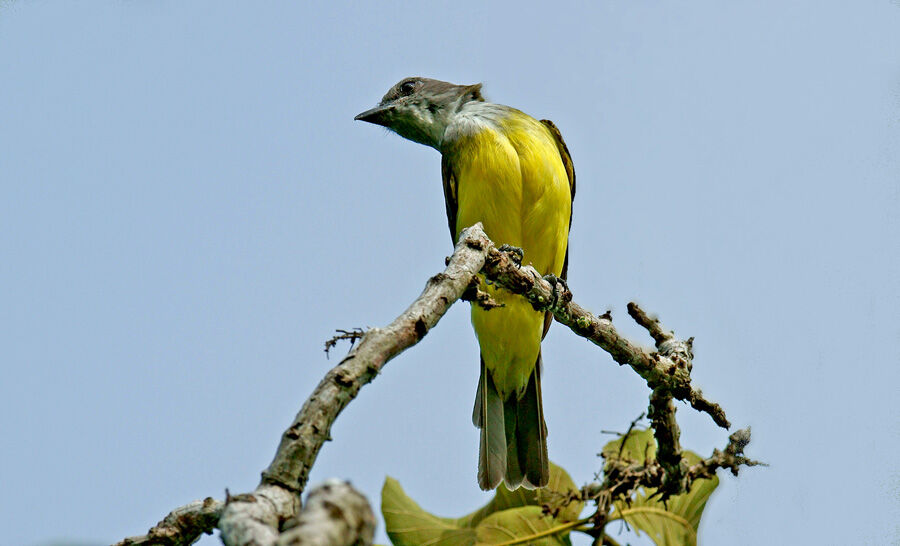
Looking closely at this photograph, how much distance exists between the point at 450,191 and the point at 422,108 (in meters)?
1.04

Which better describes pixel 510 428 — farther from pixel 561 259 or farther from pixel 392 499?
pixel 392 499

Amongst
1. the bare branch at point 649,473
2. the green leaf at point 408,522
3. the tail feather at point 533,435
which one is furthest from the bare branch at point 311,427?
the tail feather at point 533,435

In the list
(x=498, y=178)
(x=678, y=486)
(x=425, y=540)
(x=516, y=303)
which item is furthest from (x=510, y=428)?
(x=425, y=540)

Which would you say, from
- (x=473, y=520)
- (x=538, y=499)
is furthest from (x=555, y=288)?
(x=473, y=520)

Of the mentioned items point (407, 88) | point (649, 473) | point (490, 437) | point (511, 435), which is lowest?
point (649, 473)

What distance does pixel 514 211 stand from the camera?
18.5 ft

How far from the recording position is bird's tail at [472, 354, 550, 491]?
509 cm

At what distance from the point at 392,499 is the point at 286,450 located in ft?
4.68

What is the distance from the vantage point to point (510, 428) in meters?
5.70

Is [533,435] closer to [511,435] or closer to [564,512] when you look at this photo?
[511,435]

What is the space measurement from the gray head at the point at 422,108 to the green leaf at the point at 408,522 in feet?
12.6

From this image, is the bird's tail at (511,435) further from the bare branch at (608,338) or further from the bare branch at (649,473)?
the bare branch at (649,473)

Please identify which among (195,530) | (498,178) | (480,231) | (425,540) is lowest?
(195,530)

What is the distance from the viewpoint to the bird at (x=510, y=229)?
5.54 m
